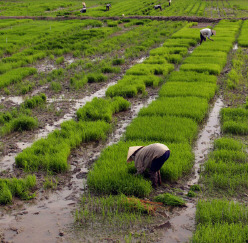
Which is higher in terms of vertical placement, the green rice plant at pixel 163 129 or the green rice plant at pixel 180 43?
the green rice plant at pixel 180 43

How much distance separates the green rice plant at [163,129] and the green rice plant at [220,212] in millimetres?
1681

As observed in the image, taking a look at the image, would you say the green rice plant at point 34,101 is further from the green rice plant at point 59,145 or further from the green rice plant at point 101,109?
the green rice plant at point 59,145

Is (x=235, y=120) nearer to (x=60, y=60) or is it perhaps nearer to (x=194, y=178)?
(x=194, y=178)

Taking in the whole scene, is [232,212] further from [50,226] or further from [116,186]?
[50,226]

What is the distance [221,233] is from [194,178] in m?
1.28

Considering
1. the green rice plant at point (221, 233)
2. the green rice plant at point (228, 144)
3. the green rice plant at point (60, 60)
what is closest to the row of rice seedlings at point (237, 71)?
the green rice plant at point (228, 144)

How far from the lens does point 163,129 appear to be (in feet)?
17.8

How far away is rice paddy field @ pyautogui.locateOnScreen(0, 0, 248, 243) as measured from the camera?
3350mm

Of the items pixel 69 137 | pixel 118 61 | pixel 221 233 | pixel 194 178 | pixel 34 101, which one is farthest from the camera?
pixel 118 61

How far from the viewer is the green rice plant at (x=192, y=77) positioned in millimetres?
8409

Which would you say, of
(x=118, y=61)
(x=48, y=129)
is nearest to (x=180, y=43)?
(x=118, y=61)

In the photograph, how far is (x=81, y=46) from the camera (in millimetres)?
12828

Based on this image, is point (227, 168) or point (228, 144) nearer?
point (227, 168)

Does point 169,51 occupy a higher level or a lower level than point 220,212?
higher
